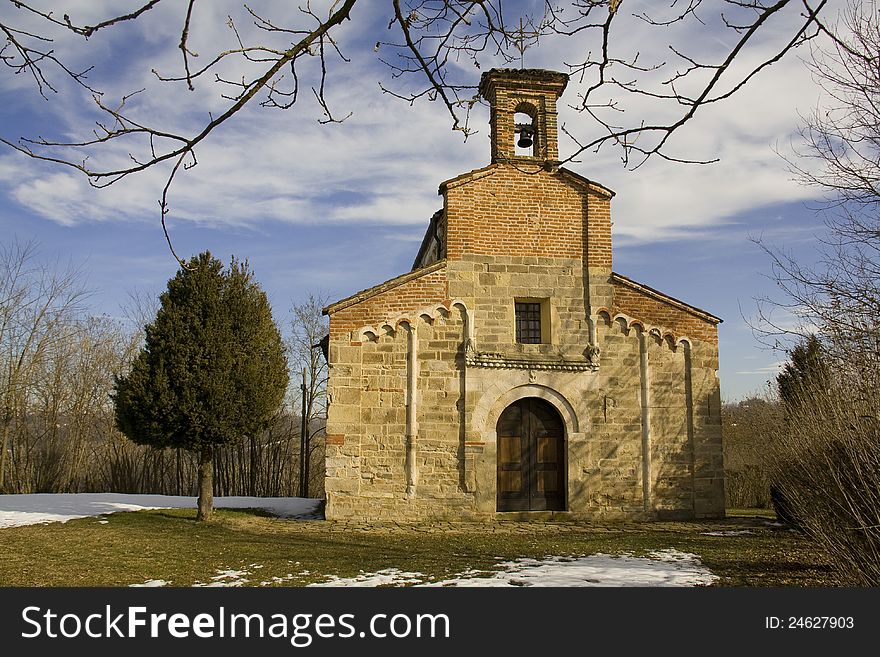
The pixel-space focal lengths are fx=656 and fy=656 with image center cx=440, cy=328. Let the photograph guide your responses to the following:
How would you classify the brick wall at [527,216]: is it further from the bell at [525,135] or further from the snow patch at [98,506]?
the snow patch at [98,506]

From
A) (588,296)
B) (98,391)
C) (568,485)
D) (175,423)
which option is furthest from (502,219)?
(98,391)

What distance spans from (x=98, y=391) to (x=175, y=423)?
16.2 metres

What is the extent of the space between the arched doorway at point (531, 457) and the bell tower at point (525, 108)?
5.27 metres

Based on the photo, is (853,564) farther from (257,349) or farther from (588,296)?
(257,349)

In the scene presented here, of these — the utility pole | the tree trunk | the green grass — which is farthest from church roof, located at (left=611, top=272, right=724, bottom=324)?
the utility pole

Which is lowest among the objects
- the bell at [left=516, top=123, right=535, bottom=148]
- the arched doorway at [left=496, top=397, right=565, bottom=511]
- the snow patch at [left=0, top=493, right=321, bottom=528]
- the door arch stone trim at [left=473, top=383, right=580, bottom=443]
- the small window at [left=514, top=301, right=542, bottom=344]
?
the snow patch at [left=0, top=493, right=321, bottom=528]

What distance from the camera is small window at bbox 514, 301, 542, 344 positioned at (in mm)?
13664

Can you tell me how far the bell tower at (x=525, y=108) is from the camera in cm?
1384

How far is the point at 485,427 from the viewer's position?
12.8 m

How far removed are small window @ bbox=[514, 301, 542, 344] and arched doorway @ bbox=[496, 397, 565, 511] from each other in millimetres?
1298

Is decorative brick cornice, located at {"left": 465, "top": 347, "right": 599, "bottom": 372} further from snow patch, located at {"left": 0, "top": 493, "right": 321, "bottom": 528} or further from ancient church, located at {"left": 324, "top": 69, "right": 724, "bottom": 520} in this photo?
snow patch, located at {"left": 0, "top": 493, "right": 321, "bottom": 528}

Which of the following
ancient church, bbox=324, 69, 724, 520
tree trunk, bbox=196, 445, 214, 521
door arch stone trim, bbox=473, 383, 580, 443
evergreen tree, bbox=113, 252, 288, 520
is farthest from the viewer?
door arch stone trim, bbox=473, 383, 580, 443

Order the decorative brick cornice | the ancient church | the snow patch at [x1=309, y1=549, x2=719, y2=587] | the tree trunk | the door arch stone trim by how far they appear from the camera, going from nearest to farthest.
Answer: the snow patch at [x1=309, y1=549, x2=719, y2=587] → the ancient church → the tree trunk → the door arch stone trim → the decorative brick cornice

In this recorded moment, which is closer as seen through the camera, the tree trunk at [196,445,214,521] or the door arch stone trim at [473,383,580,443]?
the tree trunk at [196,445,214,521]
